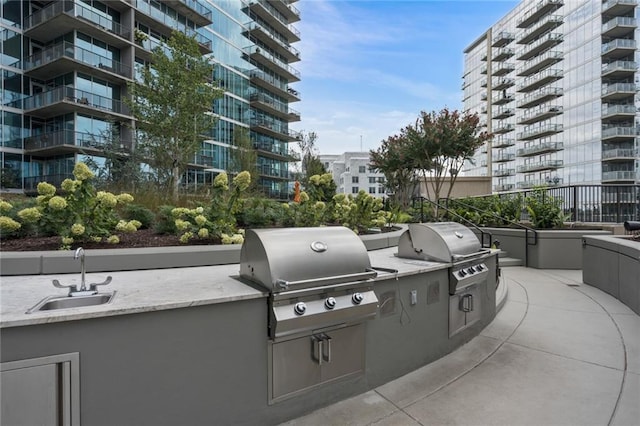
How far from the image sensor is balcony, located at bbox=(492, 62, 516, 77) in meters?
59.3

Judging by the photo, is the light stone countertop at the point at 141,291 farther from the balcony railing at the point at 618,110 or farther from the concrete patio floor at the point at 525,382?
the balcony railing at the point at 618,110

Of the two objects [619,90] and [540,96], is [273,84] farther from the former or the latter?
[619,90]

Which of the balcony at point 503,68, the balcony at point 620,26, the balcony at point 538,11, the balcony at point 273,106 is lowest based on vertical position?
the balcony at point 273,106

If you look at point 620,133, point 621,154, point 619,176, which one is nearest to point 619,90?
point 620,133

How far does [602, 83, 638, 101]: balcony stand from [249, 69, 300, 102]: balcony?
36913 millimetres

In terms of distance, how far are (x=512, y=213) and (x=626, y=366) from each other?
835 cm

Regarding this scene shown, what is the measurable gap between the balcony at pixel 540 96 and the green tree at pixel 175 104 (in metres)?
51.4

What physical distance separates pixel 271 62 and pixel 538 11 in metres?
41.4

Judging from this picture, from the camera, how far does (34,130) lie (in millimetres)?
Result: 23812

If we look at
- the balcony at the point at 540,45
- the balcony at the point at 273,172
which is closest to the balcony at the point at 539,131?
the balcony at the point at 540,45

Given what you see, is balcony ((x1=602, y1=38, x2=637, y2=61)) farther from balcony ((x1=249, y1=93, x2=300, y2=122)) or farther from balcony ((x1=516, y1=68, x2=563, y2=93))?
balcony ((x1=249, y1=93, x2=300, y2=122))

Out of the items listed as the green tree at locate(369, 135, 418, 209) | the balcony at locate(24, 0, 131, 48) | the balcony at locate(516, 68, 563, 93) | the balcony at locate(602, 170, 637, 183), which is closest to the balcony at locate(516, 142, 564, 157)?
the balcony at locate(602, 170, 637, 183)

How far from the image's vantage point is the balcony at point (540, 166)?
48656mm

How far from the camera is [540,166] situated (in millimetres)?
51562
